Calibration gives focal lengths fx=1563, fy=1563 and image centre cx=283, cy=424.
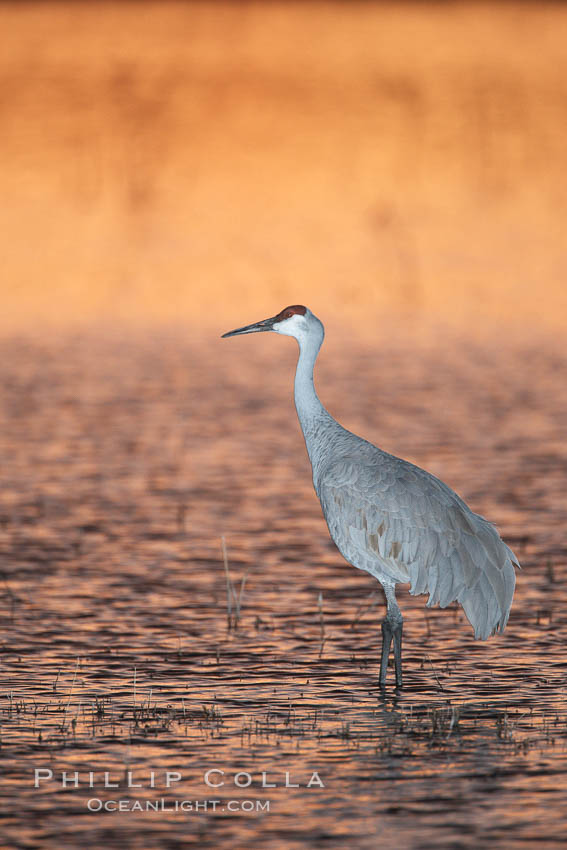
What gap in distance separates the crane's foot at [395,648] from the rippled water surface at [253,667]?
20cm

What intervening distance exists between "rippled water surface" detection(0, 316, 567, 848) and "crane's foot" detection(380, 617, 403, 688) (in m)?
0.20

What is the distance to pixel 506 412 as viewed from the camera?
142ft

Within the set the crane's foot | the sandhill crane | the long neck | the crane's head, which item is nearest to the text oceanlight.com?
the crane's foot

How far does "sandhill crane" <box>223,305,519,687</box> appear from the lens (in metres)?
13.1

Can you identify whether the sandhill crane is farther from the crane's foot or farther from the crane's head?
the crane's head

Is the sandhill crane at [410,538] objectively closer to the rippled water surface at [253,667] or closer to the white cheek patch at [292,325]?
the rippled water surface at [253,667]

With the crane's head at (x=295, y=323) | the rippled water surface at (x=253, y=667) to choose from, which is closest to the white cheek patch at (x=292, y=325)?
the crane's head at (x=295, y=323)

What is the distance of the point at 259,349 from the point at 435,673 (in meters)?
77.9

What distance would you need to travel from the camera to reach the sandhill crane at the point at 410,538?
13086mm

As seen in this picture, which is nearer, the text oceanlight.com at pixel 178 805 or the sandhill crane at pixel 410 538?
the text oceanlight.com at pixel 178 805

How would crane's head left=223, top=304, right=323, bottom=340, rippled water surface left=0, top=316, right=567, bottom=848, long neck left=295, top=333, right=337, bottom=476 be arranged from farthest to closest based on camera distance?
1. crane's head left=223, top=304, right=323, bottom=340
2. long neck left=295, top=333, right=337, bottom=476
3. rippled water surface left=0, top=316, right=567, bottom=848

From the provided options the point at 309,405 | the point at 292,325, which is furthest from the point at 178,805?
the point at 292,325

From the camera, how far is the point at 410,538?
43.6 feet

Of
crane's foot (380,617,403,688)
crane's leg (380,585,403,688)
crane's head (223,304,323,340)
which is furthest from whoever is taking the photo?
crane's head (223,304,323,340)
